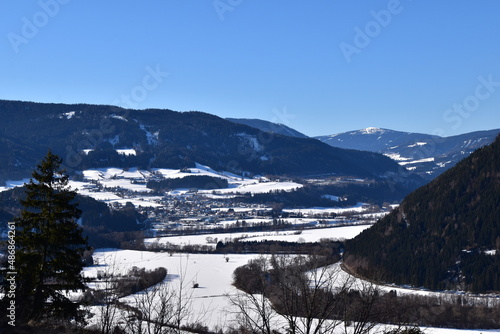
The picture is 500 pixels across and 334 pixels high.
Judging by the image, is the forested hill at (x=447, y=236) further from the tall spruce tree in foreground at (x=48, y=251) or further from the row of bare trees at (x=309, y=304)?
the row of bare trees at (x=309, y=304)

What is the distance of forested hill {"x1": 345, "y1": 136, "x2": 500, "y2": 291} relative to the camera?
7488 cm

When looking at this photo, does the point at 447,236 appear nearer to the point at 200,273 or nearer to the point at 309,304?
the point at 200,273

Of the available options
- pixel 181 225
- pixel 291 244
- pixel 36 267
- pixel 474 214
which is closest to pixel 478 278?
pixel 474 214

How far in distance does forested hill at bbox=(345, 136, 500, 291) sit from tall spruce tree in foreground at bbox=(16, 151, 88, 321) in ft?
181

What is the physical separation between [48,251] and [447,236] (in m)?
70.7

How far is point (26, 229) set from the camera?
79.6 ft

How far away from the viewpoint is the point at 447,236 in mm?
84250

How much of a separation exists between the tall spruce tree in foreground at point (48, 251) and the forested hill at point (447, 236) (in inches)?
2169

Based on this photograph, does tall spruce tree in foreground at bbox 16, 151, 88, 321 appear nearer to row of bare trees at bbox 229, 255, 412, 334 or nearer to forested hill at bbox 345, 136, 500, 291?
row of bare trees at bbox 229, 255, 412, 334

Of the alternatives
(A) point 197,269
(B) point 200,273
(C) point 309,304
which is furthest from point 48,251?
(A) point 197,269

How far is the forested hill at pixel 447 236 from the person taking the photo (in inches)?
2948

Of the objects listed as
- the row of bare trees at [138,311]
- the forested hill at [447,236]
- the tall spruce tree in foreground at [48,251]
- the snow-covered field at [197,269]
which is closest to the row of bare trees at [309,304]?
the row of bare trees at [138,311]

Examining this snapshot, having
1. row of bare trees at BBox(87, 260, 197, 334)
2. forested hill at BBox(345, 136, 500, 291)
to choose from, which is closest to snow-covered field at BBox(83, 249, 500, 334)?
forested hill at BBox(345, 136, 500, 291)

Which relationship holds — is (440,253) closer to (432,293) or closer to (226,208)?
(432,293)
